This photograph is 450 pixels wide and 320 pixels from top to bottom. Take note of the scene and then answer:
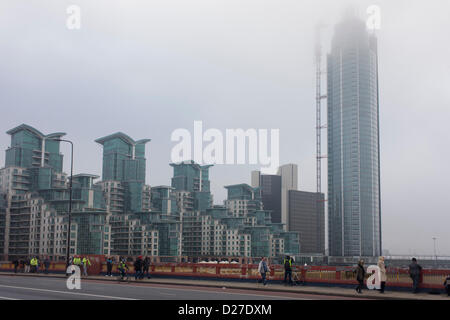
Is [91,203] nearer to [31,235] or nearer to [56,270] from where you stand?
[31,235]

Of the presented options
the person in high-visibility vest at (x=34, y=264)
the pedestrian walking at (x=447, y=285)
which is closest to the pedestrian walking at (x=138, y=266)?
the person in high-visibility vest at (x=34, y=264)

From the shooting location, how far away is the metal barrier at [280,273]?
30812 mm

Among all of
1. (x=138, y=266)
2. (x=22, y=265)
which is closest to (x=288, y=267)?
(x=138, y=266)

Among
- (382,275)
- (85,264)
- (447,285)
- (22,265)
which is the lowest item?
(22,265)

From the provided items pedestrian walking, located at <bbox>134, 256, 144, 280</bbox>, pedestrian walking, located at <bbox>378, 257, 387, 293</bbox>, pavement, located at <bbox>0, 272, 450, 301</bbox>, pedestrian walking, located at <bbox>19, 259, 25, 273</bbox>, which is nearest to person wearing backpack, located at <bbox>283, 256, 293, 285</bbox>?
pavement, located at <bbox>0, 272, 450, 301</bbox>

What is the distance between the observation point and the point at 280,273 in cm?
4025

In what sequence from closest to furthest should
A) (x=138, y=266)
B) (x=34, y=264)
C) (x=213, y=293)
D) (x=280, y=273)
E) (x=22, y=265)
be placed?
(x=213, y=293) < (x=280, y=273) < (x=138, y=266) < (x=34, y=264) < (x=22, y=265)

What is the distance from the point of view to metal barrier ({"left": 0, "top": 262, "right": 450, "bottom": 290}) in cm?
3081

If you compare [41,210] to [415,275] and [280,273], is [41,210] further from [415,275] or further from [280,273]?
[415,275]

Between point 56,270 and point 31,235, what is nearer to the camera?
point 56,270

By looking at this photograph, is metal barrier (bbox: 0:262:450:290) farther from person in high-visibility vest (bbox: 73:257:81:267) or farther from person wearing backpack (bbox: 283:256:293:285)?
person in high-visibility vest (bbox: 73:257:81:267)
